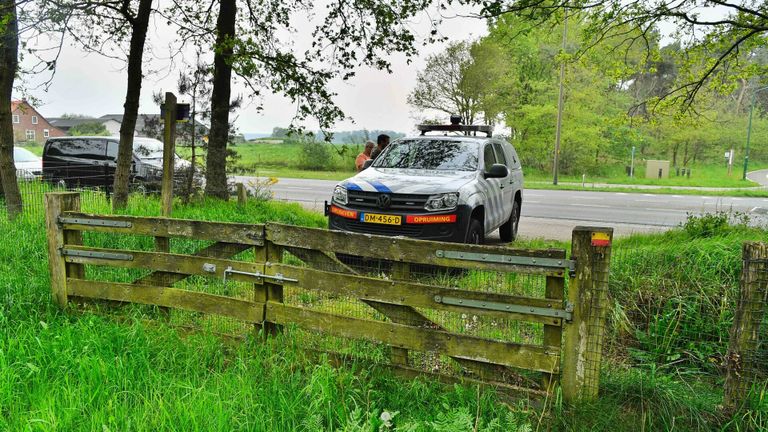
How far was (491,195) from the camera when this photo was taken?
814cm

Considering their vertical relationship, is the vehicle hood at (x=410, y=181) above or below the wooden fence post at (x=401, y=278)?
above

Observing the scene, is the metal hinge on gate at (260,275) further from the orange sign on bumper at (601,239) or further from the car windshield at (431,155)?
the car windshield at (431,155)

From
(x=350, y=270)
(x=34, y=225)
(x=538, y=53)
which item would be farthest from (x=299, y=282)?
(x=538, y=53)

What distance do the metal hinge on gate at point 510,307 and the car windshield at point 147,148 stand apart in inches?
547

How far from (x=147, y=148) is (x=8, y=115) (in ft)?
19.8

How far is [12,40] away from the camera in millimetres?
8977

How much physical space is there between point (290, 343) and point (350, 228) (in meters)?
3.30

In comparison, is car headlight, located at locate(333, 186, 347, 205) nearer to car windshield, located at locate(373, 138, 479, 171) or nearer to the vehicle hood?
the vehicle hood

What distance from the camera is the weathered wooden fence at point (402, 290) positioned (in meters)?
3.33

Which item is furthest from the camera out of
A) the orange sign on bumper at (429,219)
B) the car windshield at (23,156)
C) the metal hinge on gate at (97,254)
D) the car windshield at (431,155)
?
the car windshield at (23,156)

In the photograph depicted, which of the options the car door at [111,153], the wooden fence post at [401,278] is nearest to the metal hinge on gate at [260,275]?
the wooden fence post at [401,278]

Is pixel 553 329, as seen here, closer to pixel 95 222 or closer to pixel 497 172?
pixel 95 222

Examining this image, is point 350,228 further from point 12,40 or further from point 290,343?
point 12,40

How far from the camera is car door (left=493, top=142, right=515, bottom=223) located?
9.10 meters
